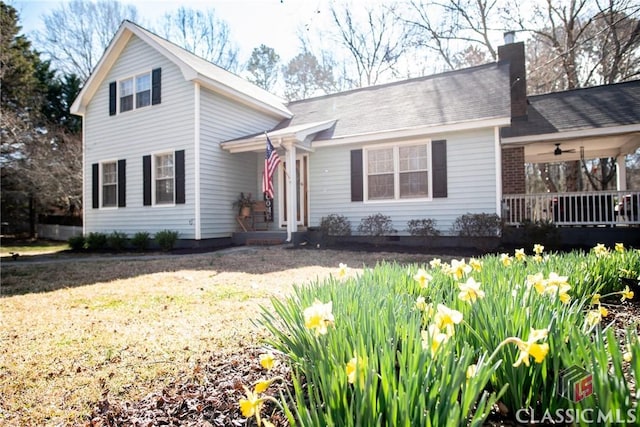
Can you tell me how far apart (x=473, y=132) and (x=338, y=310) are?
339 inches

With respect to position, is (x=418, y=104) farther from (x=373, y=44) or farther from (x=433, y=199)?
(x=373, y=44)

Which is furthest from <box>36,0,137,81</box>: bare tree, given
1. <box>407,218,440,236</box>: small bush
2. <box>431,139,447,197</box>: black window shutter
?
<box>407,218,440,236</box>: small bush

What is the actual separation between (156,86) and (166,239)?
16.0 ft

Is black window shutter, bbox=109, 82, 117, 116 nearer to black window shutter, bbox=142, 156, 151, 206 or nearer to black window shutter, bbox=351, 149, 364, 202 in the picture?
black window shutter, bbox=142, 156, 151, 206

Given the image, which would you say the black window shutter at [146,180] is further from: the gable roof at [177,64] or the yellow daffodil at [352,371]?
the yellow daffodil at [352,371]

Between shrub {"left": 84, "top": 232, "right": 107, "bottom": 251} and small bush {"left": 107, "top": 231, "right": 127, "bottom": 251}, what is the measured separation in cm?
26

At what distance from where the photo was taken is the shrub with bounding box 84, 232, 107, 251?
37.9 feet

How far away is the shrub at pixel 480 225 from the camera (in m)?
8.65

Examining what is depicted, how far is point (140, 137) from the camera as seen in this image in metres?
11.8

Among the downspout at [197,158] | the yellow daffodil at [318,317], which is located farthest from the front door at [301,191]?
the yellow daffodil at [318,317]

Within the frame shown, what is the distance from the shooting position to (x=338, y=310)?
2006mm

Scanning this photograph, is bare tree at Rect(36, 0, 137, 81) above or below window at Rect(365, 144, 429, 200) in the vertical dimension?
above

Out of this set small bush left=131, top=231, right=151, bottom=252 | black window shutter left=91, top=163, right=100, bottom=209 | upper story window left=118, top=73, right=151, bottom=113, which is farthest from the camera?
black window shutter left=91, top=163, right=100, bottom=209

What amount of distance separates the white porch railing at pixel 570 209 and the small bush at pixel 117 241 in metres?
11.0
